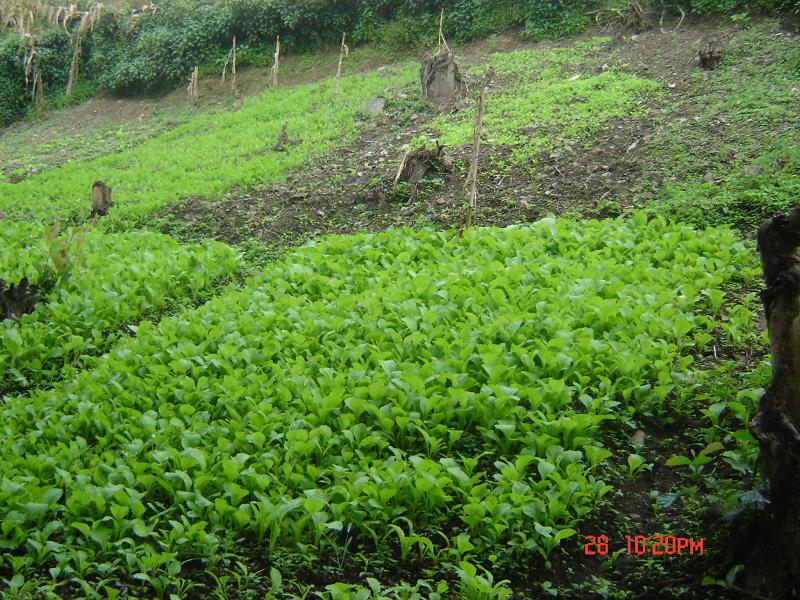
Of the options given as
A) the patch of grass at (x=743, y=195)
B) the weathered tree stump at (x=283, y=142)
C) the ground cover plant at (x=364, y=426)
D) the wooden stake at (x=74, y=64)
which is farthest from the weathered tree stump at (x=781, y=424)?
the wooden stake at (x=74, y=64)

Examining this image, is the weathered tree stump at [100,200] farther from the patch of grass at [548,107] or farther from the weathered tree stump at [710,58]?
the weathered tree stump at [710,58]

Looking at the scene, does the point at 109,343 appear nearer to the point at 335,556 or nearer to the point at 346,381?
the point at 346,381

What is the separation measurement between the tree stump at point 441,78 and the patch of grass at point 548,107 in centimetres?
100

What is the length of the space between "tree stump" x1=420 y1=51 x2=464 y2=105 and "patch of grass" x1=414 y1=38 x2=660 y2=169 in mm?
999

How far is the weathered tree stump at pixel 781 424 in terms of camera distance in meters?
3.52

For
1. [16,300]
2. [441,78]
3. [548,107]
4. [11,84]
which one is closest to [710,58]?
[548,107]

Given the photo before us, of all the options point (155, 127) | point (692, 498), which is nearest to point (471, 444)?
point (692, 498)

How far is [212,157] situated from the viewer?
16.7 meters

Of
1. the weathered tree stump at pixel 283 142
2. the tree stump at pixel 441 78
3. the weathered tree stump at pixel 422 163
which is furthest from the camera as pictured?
the tree stump at pixel 441 78

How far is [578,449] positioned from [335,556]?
184cm

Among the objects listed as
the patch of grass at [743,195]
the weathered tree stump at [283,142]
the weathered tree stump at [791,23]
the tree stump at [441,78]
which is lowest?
the weathered tree stump at [283,142]

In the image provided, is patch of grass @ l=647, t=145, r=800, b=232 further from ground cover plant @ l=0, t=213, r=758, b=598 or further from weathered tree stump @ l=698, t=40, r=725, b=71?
weathered tree stump @ l=698, t=40, r=725, b=71
